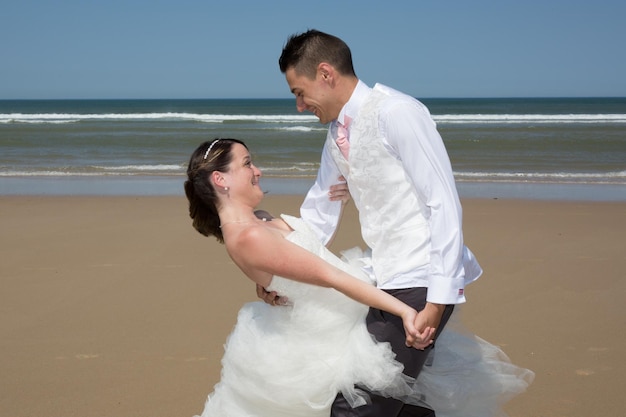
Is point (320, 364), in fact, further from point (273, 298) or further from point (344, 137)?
point (344, 137)

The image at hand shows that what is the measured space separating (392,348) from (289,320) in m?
0.40

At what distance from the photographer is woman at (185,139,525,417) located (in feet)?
7.57

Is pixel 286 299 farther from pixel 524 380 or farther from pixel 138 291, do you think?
pixel 138 291

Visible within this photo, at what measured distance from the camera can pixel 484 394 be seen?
107 inches

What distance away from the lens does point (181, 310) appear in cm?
540

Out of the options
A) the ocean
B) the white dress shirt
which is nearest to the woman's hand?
the white dress shirt

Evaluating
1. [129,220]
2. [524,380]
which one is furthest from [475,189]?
[524,380]

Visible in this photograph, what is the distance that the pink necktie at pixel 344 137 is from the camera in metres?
2.45

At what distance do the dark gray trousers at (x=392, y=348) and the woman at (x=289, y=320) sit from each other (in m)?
0.04

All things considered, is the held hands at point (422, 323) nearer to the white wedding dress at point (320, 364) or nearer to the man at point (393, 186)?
the man at point (393, 186)

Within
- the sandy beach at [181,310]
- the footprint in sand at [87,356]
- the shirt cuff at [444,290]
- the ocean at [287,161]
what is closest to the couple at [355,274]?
the shirt cuff at [444,290]

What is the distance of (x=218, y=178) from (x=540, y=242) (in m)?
5.72

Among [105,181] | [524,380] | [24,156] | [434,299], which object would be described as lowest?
[24,156]

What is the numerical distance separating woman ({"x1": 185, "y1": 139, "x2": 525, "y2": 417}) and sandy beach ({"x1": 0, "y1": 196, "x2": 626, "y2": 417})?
4.96 feet
